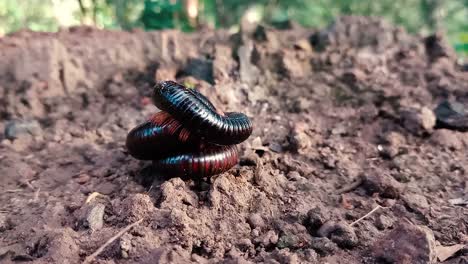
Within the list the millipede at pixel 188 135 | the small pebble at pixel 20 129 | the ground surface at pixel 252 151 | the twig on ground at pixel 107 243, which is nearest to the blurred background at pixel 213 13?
the ground surface at pixel 252 151

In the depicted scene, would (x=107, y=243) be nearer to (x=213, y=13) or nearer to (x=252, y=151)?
(x=252, y=151)

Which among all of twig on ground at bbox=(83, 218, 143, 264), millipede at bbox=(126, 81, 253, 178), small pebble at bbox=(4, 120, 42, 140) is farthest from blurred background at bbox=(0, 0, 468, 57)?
twig on ground at bbox=(83, 218, 143, 264)

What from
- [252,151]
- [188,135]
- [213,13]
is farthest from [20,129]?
[213,13]

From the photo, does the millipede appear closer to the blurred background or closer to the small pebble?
the small pebble

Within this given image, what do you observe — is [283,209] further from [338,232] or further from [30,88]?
[30,88]

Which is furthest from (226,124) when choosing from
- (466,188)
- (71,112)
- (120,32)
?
(120,32)

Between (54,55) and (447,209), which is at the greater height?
(54,55)
